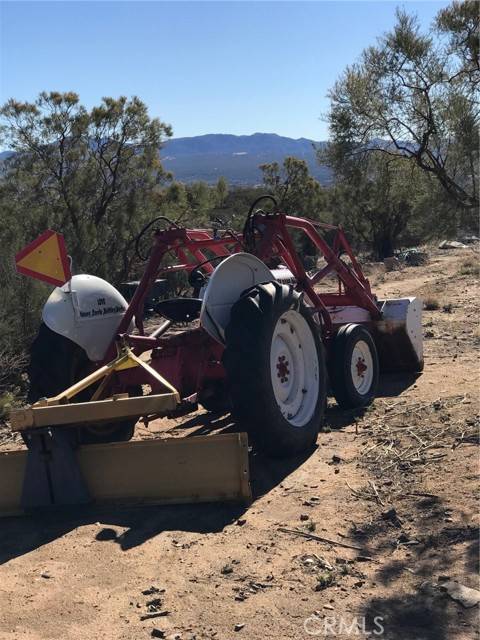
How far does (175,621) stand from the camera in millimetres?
3072

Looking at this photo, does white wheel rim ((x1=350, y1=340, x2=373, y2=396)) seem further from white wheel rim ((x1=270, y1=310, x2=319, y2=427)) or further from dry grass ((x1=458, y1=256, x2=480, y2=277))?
dry grass ((x1=458, y1=256, x2=480, y2=277))

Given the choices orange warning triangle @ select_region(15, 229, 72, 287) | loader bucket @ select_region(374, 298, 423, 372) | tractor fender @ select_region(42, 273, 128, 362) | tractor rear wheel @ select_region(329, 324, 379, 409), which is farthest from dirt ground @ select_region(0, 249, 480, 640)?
loader bucket @ select_region(374, 298, 423, 372)

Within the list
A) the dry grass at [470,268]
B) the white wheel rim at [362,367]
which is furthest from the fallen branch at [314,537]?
the dry grass at [470,268]

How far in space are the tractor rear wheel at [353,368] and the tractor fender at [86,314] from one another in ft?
6.37

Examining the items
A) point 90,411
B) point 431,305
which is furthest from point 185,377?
point 431,305

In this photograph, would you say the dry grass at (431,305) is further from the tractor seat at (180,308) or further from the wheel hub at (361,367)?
the tractor seat at (180,308)

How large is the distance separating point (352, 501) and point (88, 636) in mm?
1865

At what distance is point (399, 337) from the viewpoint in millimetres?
7406

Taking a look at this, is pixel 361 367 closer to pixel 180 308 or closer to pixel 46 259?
pixel 180 308

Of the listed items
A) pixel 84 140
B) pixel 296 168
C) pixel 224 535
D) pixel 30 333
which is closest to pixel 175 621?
pixel 224 535

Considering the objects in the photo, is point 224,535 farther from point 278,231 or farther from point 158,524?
point 278,231

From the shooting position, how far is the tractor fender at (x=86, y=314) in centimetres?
521

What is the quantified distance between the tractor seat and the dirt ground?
1.25m

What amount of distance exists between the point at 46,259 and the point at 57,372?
842mm
